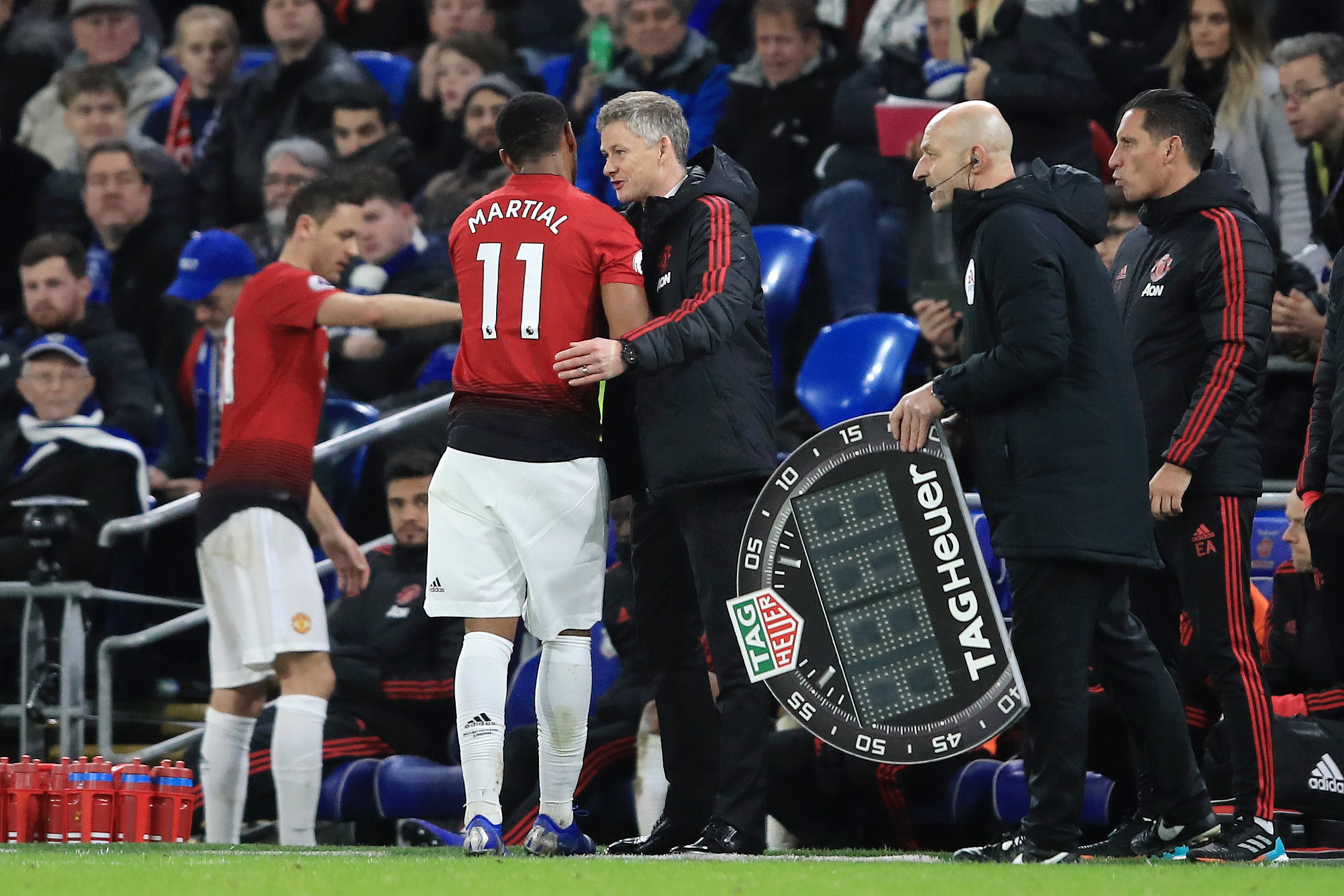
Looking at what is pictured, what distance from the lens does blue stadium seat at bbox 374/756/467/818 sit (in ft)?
24.0

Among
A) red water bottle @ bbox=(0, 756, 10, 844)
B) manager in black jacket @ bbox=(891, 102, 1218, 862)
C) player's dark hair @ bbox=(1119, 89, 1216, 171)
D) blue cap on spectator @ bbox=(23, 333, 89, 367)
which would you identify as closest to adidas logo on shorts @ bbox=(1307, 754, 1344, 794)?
manager in black jacket @ bbox=(891, 102, 1218, 862)

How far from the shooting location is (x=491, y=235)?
5273 mm

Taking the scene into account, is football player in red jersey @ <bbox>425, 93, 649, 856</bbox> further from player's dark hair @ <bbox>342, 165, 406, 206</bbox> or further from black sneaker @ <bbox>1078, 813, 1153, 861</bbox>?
player's dark hair @ <bbox>342, 165, 406, 206</bbox>

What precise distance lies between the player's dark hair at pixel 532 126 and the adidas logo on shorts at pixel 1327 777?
2.95 meters

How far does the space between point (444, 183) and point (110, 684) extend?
11.6 feet

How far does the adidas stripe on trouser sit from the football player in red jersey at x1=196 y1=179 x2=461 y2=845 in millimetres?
2996

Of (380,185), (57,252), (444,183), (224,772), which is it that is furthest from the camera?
(444,183)

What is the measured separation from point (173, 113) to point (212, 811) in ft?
22.6

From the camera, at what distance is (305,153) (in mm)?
10961

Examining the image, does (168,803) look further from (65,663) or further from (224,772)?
(65,663)

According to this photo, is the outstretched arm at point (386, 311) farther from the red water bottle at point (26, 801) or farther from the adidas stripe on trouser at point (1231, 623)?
the adidas stripe on trouser at point (1231, 623)

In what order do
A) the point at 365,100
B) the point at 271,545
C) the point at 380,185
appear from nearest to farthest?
the point at 271,545 → the point at 380,185 → the point at 365,100

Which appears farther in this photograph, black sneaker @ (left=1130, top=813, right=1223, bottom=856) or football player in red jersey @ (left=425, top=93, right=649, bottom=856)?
football player in red jersey @ (left=425, top=93, right=649, bottom=856)

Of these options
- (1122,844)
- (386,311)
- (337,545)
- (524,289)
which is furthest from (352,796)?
(1122,844)
